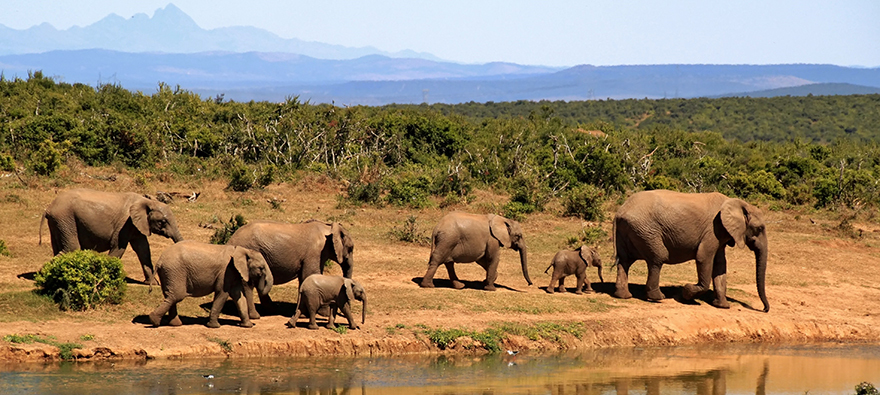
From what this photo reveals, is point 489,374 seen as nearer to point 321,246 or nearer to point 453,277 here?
point 321,246

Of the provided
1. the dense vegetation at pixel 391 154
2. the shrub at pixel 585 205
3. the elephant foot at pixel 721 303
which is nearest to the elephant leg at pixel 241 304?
the elephant foot at pixel 721 303

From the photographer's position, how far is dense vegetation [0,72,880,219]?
1109 inches

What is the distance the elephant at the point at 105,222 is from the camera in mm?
16266

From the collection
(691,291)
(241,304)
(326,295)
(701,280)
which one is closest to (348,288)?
(326,295)

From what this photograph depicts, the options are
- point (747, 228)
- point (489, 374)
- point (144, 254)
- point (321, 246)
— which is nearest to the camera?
point (489, 374)

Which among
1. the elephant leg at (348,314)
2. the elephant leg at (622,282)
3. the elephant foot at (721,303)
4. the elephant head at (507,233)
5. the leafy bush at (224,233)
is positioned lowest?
the elephant foot at (721,303)

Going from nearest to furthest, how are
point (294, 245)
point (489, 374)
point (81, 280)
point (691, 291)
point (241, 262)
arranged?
point (489, 374)
point (241, 262)
point (81, 280)
point (294, 245)
point (691, 291)

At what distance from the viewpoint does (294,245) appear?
15336 mm

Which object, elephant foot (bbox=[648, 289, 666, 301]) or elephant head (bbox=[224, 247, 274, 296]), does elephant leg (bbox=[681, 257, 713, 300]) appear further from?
elephant head (bbox=[224, 247, 274, 296])

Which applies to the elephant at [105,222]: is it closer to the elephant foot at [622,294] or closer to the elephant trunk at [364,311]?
the elephant trunk at [364,311]

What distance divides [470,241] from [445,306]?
5.18ft

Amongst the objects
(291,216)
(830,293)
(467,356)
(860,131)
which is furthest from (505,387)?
(860,131)

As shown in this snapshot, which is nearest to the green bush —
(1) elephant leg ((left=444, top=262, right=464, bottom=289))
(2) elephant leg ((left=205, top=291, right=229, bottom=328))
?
(2) elephant leg ((left=205, top=291, right=229, bottom=328))

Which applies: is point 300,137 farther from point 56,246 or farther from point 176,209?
point 56,246
